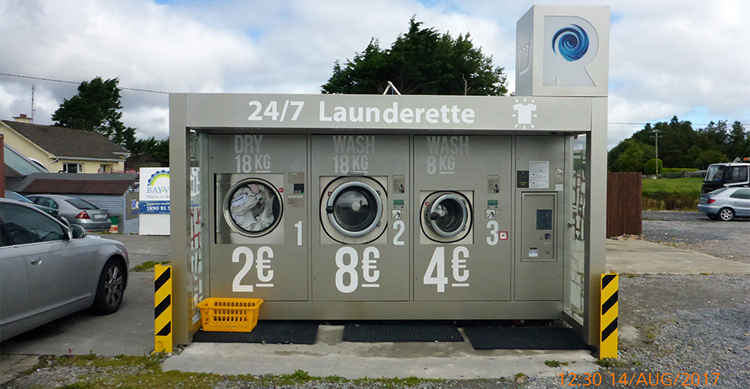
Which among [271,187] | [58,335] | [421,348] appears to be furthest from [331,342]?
[58,335]

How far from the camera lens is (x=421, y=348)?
4984 millimetres

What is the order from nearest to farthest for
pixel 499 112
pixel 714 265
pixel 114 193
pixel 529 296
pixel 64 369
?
pixel 64 369 → pixel 499 112 → pixel 529 296 → pixel 714 265 → pixel 114 193

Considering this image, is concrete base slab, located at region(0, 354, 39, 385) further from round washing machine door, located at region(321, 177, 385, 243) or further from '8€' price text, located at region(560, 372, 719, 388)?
'8€' price text, located at region(560, 372, 719, 388)

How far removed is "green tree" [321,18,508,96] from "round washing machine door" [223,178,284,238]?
2210 cm

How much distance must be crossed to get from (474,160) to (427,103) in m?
1.09

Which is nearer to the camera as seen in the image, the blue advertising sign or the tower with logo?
the tower with logo

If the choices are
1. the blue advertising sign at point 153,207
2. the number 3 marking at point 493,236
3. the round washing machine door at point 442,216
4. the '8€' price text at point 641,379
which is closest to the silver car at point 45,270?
the round washing machine door at point 442,216

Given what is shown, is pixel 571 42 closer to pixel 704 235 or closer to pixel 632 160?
pixel 704 235

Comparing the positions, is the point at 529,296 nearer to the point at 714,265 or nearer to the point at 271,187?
the point at 271,187

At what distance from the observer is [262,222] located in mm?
5625

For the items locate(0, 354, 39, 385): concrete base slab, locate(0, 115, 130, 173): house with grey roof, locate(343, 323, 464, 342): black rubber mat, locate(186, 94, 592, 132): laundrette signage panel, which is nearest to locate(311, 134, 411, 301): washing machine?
locate(343, 323, 464, 342): black rubber mat

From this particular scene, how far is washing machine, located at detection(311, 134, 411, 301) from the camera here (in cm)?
560

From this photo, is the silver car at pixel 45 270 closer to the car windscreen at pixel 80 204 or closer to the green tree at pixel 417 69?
the car windscreen at pixel 80 204

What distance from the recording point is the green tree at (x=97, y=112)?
161 ft
